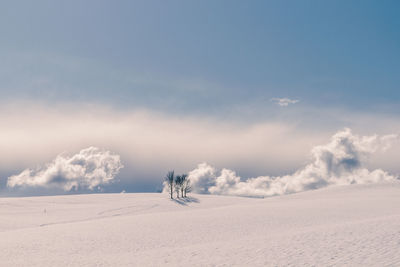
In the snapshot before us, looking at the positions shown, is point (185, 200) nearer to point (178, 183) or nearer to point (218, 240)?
point (178, 183)

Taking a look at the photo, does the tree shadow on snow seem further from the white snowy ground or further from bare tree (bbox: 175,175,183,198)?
the white snowy ground

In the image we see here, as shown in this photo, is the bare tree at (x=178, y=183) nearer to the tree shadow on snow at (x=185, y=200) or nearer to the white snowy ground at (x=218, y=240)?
the tree shadow on snow at (x=185, y=200)

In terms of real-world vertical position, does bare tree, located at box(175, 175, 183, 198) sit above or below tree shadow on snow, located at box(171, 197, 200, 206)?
above

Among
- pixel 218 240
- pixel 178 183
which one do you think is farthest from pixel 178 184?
pixel 218 240

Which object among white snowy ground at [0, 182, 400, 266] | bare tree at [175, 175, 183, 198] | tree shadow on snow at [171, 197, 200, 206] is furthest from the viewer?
bare tree at [175, 175, 183, 198]

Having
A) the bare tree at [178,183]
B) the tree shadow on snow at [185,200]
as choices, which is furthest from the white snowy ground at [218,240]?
the bare tree at [178,183]

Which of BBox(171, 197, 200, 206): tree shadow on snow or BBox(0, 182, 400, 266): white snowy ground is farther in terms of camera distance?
BBox(171, 197, 200, 206): tree shadow on snow

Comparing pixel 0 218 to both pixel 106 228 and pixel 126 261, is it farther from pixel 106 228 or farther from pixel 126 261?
pixel 126 261

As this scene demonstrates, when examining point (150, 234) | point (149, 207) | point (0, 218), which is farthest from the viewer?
point (149, 207)

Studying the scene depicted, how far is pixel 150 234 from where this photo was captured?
1222 inches

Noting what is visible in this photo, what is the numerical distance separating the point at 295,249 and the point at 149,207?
4786cm

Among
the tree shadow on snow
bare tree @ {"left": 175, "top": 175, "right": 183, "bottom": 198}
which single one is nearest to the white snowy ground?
the tree shadow on snow

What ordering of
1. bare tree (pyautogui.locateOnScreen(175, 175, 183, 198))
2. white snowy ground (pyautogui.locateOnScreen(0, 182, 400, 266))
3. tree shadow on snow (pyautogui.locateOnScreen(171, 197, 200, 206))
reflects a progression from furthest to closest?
bare tree (pyautogui.locateOnScreen(175, 175, 183, 198)) < tree shadow on snow (pyautogui.locateOnScreen(171, 197, 200, 206)) < white snowy ground (pyautogui.locateOnScreen(0, 182, 400, 266))

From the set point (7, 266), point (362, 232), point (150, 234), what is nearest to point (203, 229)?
point (150, 234)
